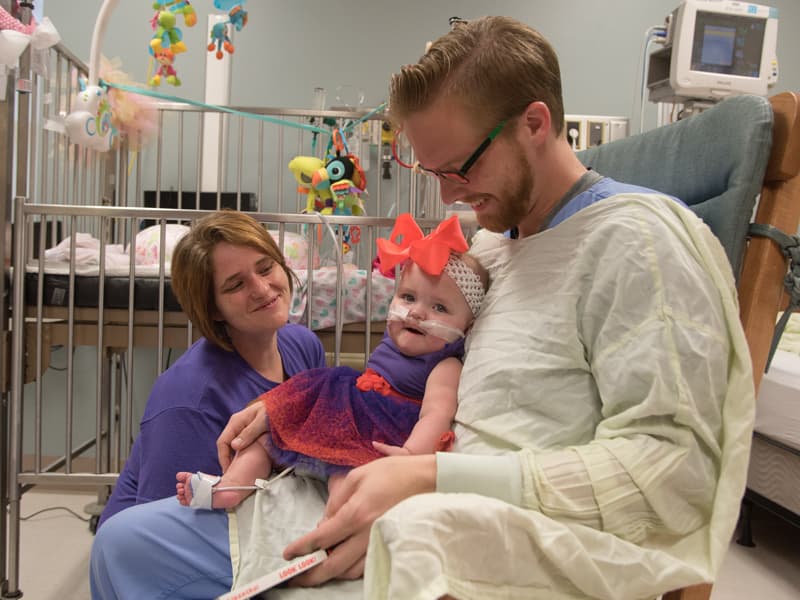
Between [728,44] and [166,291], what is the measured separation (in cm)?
225

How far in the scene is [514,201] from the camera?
1010 millimetres

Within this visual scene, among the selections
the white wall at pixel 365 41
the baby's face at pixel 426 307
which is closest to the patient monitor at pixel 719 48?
the white wall at pixel 365 41

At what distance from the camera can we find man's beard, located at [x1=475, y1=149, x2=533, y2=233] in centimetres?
99

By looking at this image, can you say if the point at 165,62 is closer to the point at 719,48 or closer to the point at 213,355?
the point at 213,355

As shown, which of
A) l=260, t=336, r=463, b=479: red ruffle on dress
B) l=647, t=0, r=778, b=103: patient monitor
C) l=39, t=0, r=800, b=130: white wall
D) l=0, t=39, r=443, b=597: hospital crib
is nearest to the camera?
l=260, t=336, r=463, b=479: red ruffle on dress

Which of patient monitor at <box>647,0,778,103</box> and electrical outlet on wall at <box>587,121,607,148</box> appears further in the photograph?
electrical outlet on wall at <box>587,121,607,148</box>

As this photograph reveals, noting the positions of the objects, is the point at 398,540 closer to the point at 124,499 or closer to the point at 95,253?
the point at 124,499

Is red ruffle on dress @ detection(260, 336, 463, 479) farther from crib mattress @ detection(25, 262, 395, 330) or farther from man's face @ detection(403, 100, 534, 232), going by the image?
crib mattress @ detection(25, 262, 395, 330)

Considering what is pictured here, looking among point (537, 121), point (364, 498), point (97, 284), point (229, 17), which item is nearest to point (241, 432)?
point (364, 498)

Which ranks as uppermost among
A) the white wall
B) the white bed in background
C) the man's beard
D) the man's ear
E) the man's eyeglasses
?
the white wall

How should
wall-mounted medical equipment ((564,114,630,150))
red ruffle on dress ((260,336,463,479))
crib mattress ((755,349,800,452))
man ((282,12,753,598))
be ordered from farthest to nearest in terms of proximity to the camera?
1. wall-mounted medical equipment ((564,114,630,150))
2. crib mattress ((755,349,800,452))
3. red ruffle on dress ((260,336,463,479))
4. man ((282,12,753,598))

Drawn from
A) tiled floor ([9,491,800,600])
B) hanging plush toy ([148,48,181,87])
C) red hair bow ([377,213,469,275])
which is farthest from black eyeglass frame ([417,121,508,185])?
hanging plush toy ([148,48,181,87])

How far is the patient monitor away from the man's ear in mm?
1771

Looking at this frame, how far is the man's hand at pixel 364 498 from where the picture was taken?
0.76 m
